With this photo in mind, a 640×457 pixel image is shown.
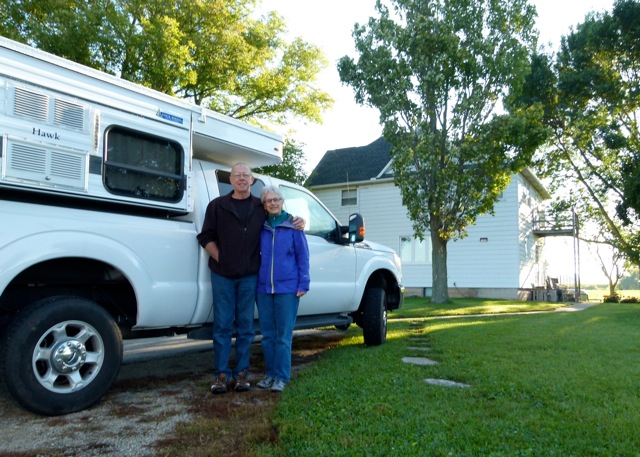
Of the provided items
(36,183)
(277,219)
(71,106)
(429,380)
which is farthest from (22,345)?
(429,380)

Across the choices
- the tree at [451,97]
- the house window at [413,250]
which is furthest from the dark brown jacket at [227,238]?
the house window at [413,250]

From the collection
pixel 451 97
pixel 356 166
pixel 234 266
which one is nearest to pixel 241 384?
pixel 234 266

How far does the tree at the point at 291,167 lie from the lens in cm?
2064

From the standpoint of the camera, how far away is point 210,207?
442cm

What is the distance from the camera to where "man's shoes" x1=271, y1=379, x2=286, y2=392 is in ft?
14.4

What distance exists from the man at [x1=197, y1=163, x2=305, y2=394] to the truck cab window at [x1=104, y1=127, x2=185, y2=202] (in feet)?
1.28

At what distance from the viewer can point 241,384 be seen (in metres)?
4.45

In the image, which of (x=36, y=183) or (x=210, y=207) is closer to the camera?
(x=36, y=183)

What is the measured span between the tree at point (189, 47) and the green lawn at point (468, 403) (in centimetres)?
1242

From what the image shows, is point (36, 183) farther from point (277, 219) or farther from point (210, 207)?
point (277, 219)

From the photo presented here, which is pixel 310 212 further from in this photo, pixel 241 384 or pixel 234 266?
pixel 241 384

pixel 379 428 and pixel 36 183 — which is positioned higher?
pixel 36 183

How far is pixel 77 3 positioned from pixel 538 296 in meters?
20.0

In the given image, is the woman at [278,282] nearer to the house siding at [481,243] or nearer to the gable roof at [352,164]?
the house siding at [481,243]
